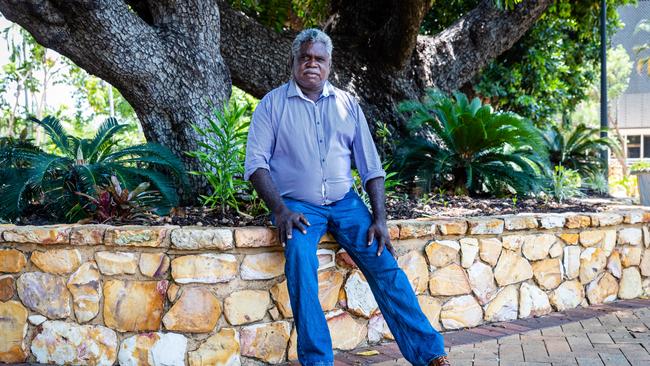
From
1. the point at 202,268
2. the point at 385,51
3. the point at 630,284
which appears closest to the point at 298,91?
the point at 202,268

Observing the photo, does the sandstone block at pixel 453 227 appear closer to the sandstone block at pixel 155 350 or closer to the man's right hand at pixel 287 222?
the man's right hand at pixel 287 222

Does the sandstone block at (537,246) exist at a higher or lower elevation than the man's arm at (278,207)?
lower

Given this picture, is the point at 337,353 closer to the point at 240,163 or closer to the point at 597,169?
the point at 240,163

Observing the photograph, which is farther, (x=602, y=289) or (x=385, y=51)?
(x=385, y=51)

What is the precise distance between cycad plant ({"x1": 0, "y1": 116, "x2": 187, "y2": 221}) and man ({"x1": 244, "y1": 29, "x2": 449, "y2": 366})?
46.0 inches

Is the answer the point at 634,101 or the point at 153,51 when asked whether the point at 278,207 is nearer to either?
the point at 153,51

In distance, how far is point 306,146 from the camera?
324 cm

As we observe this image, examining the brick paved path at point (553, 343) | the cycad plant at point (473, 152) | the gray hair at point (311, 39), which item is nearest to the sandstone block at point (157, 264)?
the brick paved path at point (553, 343)

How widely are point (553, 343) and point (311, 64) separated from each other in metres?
2.14

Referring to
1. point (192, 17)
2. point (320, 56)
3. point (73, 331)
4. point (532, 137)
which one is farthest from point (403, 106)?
point (73, 331)

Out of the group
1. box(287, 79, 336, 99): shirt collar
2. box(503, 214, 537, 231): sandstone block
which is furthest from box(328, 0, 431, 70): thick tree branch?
box(287, 79, 336, 99): shirt collar

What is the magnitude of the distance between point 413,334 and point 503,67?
23.6 ft

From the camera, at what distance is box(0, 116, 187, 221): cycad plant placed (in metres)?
3.97

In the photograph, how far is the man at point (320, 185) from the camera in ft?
9.81
